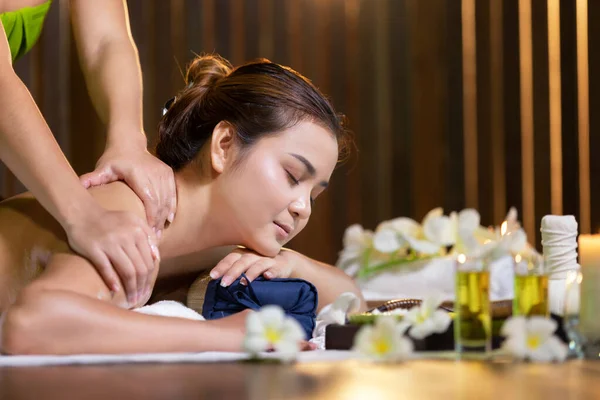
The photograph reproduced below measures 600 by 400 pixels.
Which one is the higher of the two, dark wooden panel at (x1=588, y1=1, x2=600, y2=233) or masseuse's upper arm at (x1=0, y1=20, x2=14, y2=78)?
masseuse's upper arm at (x1=0, y1=20, x2=14, y2=78)

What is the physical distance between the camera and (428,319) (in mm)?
1231

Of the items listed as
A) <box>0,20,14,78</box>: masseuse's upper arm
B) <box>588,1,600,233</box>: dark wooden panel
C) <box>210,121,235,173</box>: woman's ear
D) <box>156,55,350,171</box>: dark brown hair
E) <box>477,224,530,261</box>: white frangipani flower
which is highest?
<box>0,20,14,78</box>: masseuse's upper arm

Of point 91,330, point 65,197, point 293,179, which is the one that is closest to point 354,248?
point 293,179

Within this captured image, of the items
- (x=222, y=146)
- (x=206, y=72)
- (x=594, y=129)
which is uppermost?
(x=206, y=72)

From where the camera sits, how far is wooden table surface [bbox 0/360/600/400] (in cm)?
91

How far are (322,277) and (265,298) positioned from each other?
0.37 m

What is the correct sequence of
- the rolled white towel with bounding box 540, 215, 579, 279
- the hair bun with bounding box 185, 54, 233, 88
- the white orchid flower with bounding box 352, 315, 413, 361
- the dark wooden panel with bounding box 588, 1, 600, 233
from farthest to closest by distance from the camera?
1. the dark wooden panel with bounding box 588, 1, 600, 233
2. the hair bun with bounding box 185, 54, 233, 88
3. the rolled white towel with bounding box 540, 215, 579, 279
4. the white orchid flower with bounding box 352, 315, 413, 361

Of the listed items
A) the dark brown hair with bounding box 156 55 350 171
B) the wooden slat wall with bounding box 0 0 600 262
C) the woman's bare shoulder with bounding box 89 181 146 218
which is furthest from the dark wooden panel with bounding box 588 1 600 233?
the woman's bare shoulder with bounding box 89 181 146 218

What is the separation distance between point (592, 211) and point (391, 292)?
6.84 ft

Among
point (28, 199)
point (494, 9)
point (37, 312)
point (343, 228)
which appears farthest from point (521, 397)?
point (494, 9)

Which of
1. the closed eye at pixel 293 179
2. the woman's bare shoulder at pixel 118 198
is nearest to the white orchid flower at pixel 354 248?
the closed eye at pixel 293 179

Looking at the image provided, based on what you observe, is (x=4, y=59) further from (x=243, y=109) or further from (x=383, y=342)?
(x=383, y=342)

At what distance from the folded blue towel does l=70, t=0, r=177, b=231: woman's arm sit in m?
0.18

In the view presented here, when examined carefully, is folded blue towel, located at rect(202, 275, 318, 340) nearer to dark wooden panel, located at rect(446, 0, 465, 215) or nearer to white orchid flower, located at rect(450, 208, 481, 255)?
white orchid flower, located at rect(450, 208, 481, 255)
